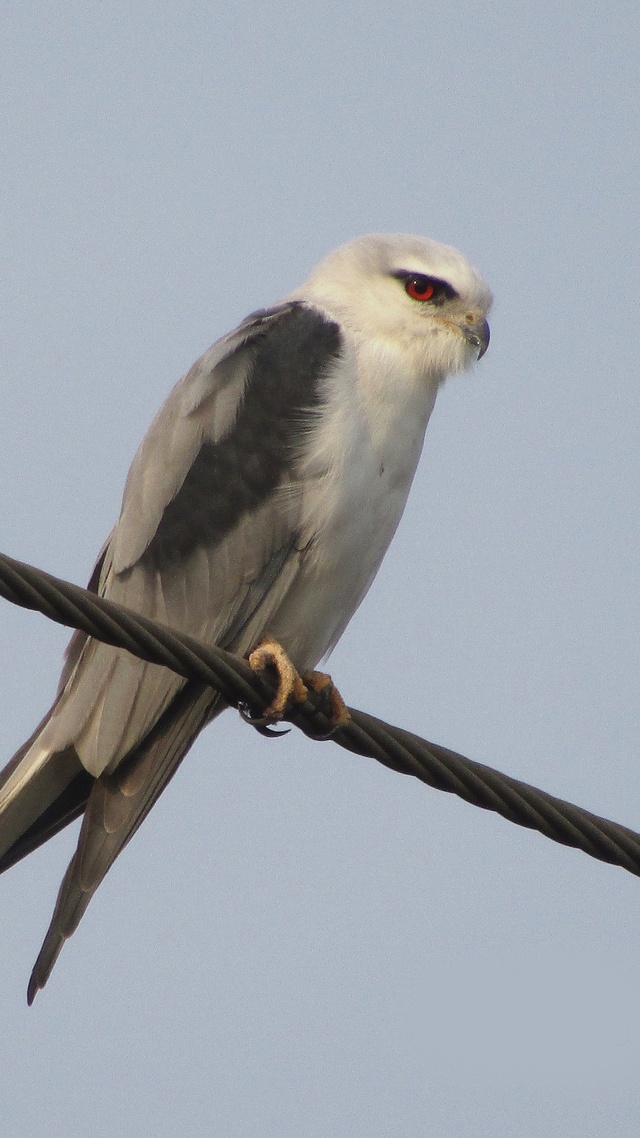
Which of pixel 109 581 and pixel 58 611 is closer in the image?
pixel 58 611

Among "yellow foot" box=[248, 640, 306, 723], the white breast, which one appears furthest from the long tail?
the white breast

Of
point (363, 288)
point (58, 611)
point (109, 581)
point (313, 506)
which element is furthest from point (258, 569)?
point (58, 611)

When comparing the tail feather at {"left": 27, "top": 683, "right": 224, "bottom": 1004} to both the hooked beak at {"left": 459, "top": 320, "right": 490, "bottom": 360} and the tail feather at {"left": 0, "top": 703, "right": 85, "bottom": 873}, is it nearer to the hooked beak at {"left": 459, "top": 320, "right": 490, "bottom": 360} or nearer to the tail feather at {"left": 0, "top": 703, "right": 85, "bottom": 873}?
the tail feather at {"left": 0, "top": 703, "right": 85, "bottom": 873}

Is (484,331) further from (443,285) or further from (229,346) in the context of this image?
(229,346)

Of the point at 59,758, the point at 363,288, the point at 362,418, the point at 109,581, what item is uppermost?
the point at 363,288

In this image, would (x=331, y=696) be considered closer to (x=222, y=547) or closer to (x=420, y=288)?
(x=222, y=547)

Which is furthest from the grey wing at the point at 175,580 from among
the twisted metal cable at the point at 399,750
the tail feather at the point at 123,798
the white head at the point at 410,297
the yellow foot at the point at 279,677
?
the twisted metal cable at the point at 399,750
